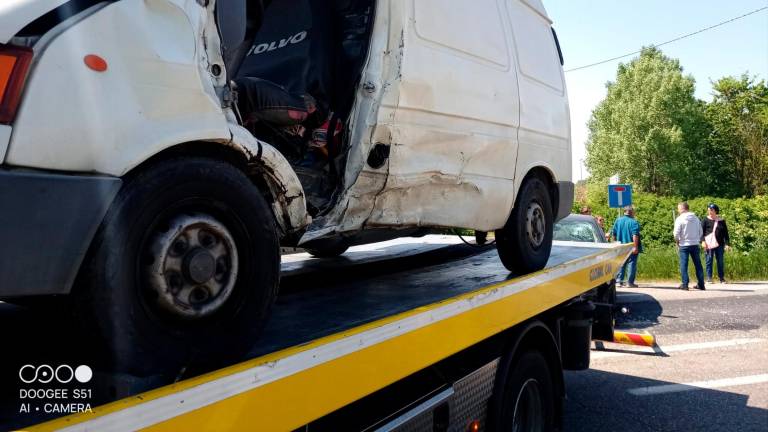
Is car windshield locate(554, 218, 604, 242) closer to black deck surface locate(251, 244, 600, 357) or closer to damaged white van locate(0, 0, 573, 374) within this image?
black deck surface locate(251, 244, 600, 357)

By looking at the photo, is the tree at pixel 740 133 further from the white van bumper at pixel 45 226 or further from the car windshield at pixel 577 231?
the white van bumper at pixel 45 226

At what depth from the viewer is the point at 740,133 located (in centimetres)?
4091

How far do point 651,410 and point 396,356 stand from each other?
383 cm

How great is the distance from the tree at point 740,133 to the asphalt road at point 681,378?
3414 cm

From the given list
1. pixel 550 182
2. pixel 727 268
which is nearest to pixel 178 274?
pixel 550 182

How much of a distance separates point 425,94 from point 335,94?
446mm

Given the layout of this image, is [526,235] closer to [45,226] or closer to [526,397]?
[526,397]

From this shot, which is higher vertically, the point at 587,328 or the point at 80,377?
the point at 80,377

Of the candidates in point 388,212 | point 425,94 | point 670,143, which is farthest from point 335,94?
point 670,143

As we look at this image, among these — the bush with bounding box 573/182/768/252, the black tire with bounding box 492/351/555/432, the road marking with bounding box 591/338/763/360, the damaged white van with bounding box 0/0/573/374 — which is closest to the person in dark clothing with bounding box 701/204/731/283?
the bush with bounding box 573/182/768/252

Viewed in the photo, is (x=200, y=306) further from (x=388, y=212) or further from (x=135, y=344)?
(x=388, y=212)

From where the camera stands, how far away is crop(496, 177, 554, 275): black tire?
12.5 ft

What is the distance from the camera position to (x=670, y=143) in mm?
43562

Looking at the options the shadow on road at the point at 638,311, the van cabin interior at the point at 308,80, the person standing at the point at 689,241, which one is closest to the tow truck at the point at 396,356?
the van cabin interior at the point at 308,80
